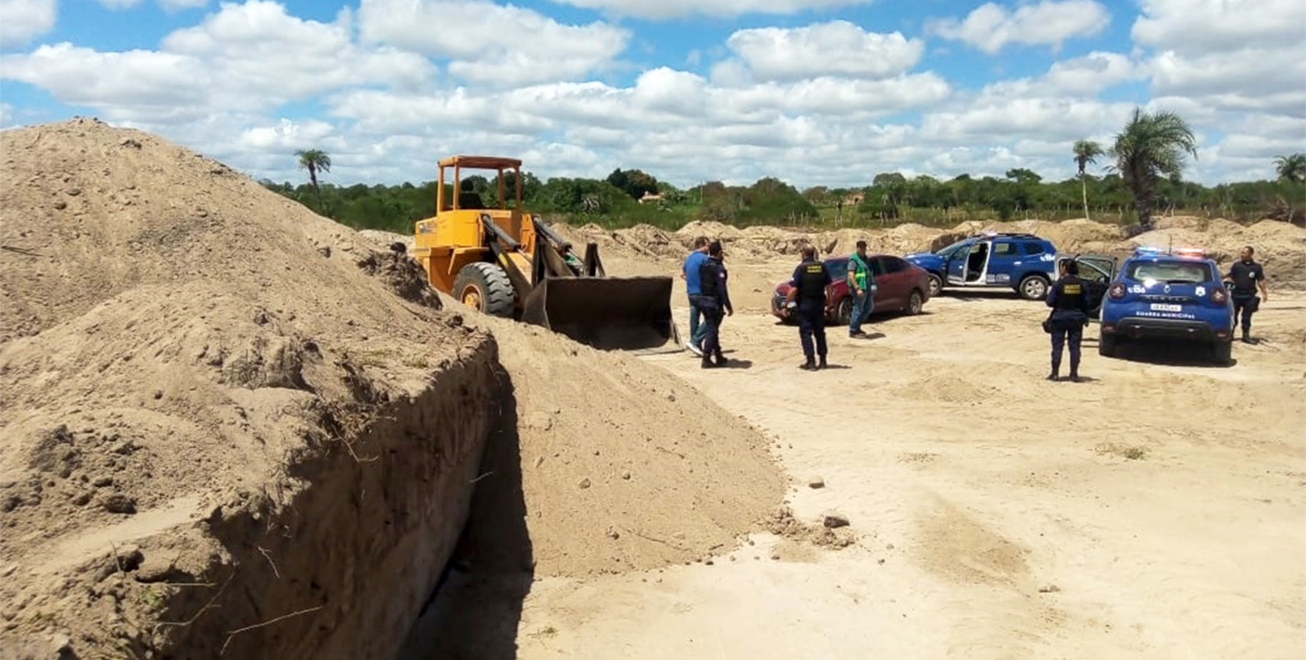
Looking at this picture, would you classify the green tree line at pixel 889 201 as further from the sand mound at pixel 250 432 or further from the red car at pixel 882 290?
the sand mound at pixel 250 432

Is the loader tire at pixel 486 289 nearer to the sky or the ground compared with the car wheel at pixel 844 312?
nearer to the sky

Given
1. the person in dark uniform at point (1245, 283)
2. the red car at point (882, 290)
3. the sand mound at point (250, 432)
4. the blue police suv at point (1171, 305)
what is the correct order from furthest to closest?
the red car at point (882, 290) → the person in dark uniform at point (1245, 283) → the blue police suv at point (1171, 305) → the sand mound at point (250, 432)

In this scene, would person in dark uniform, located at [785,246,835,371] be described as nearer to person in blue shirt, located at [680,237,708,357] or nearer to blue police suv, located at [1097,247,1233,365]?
person in blue shirt, located at [680,237,708,357]

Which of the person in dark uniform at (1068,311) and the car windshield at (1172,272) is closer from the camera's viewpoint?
the person in dark uniform at (1068,311)

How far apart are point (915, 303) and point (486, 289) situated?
1022 centimetres

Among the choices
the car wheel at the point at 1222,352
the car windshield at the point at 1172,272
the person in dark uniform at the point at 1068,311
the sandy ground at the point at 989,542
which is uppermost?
the car windshield at the point at 1172,272

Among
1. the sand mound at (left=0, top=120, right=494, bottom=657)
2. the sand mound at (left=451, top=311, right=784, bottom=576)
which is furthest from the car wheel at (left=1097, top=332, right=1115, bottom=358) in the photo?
the sand mound at (left=0, top=120, right=494, bottom=657)

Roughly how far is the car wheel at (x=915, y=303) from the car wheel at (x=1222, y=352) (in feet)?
20.5

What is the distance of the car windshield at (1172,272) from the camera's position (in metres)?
15.7

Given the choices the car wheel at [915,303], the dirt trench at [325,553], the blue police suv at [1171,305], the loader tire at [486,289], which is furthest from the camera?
the car wheel at [915,303]

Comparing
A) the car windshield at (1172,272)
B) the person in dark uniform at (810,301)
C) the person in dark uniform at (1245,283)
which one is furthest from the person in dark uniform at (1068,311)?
the person in dark uniform at (1245,283)

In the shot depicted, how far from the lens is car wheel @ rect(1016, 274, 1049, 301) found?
25098 millimetres

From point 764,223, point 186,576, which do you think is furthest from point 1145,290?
point 764,223

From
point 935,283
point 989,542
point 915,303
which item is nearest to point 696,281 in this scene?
point 989,542
